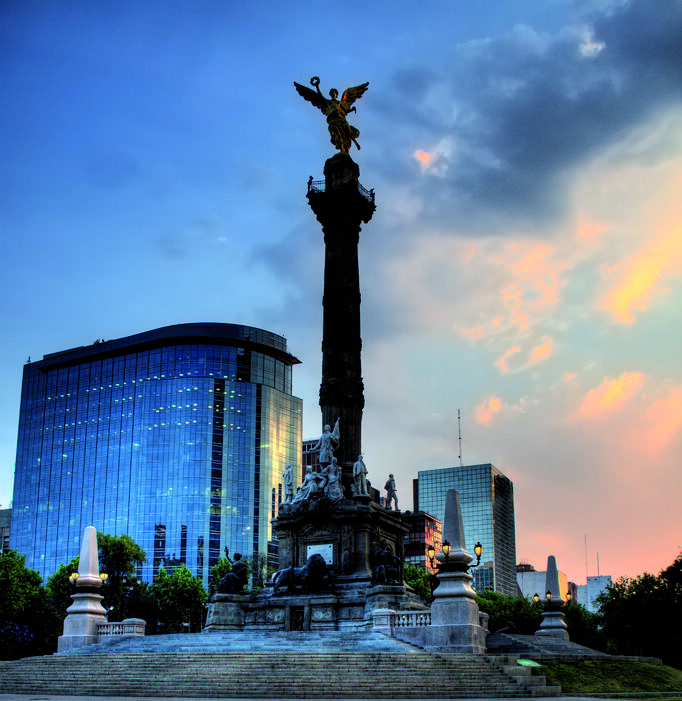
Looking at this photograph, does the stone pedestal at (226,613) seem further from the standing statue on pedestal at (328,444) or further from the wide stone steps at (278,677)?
the wide stone steps at (278,677)

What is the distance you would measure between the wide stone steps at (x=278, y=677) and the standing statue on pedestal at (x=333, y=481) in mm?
15138

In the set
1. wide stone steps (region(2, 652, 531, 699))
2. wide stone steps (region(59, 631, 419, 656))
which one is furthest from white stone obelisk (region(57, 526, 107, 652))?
wide stone steps (region(2, 652, 531, 699))

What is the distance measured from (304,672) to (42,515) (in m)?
135

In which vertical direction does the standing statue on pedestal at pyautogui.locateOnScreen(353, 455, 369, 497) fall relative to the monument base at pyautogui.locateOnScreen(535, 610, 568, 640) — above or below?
above

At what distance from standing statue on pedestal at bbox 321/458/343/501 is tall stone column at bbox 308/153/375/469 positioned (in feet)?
4.15

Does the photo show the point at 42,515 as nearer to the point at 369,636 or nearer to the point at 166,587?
the point at 166,587

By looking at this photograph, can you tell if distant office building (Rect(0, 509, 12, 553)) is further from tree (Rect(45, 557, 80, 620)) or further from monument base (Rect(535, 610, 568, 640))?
monument base (Rect(535, 610, 568, 640))

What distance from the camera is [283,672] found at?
2770cm

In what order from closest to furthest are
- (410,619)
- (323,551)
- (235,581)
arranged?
1. (410,619)
2. (235,581)
3. (323,551)

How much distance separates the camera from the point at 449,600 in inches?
1267

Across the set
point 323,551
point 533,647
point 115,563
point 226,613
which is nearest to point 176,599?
point 115,563

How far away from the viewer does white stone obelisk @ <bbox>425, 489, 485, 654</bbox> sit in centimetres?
3134

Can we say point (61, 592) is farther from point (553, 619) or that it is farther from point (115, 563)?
point (553, 619)

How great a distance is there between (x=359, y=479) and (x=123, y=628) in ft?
45.9
